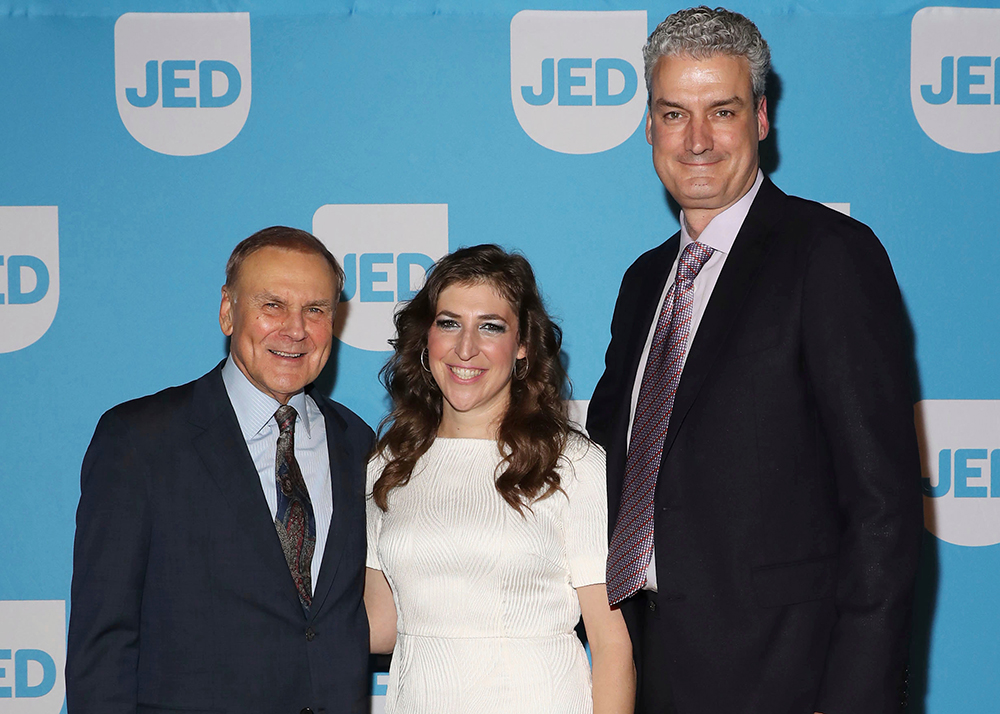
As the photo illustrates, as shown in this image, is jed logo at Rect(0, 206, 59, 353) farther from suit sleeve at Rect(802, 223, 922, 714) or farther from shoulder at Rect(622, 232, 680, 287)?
suit sleeve at Rect(802, 223, 922, 714)

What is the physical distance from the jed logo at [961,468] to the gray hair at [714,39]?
148 centimetres

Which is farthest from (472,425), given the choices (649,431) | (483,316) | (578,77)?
(578,77)

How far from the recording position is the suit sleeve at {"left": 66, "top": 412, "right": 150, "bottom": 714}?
1733 mm

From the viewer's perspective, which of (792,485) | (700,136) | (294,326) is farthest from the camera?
(294,326)

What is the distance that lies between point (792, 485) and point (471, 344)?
79 cm

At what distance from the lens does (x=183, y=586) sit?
1791mm

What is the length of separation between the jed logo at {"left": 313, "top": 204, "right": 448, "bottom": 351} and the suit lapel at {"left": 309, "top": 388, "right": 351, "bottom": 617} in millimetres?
683

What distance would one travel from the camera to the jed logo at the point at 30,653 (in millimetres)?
2822

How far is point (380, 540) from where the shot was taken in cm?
210

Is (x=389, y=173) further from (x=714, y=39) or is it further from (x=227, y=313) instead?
(x=714, y=39)

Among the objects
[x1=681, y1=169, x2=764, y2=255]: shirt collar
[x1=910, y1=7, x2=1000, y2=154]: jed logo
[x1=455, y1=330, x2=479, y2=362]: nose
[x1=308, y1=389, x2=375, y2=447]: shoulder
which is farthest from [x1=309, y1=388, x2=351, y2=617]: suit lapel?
[x1=910, y1=7, x2=1000, y2=154]: jed logo

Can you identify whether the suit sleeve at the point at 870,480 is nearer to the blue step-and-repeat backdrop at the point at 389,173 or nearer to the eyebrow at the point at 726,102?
the eyebrow at the point at 726,102

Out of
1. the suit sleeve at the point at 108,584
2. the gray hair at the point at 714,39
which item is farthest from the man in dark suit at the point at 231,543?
the gray hair at the point at 714,39

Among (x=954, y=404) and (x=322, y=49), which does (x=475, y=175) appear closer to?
(x=322, y=49)
